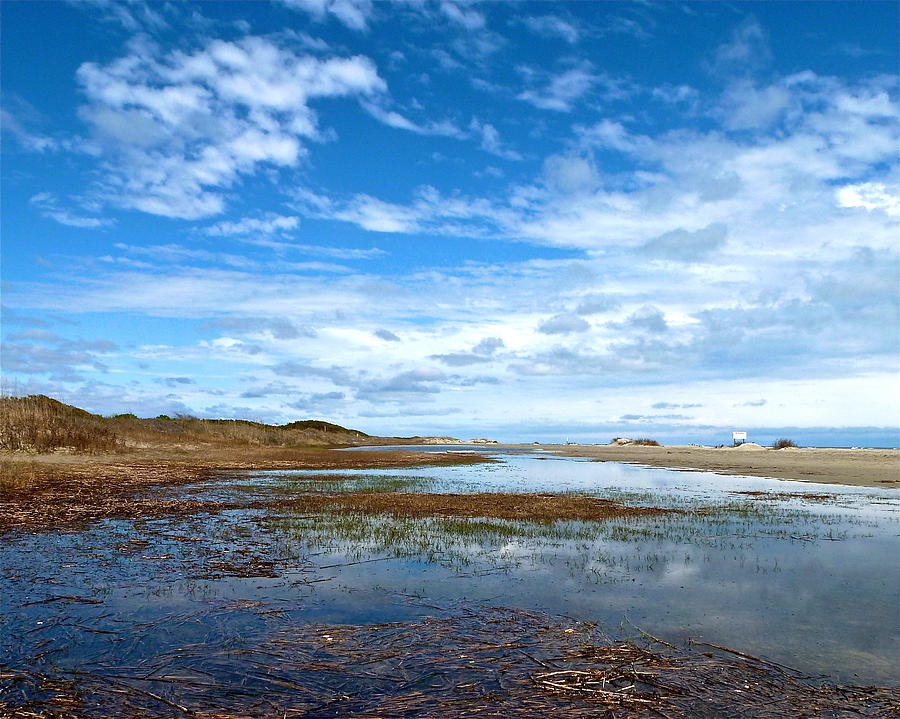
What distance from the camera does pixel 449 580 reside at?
45.3 feet

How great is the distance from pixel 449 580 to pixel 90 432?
54.9 m

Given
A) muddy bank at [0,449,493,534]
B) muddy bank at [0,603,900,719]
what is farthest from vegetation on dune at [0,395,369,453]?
muddy bank at [0,603,900,719]

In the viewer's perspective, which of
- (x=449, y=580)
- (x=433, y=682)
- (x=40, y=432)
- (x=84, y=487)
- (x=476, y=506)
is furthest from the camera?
(x=40, y=432)

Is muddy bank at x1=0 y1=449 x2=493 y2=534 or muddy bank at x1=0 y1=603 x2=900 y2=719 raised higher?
muddy bank at x1=0 y1=449 x2=493 y2=534

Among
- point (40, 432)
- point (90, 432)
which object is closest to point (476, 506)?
point (40, 432)

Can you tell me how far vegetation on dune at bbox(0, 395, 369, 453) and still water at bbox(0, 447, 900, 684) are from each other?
3438cm

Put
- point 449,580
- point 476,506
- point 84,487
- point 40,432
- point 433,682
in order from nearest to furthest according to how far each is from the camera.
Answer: point 433,682 < point 449,580 < point 476,506 < point 84,487 < point 40,432

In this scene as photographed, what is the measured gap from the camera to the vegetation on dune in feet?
156

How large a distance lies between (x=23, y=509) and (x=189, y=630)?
16.6 metres

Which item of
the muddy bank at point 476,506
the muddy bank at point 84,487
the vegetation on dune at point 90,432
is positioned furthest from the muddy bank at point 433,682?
the vegetation on dune at point 90,432

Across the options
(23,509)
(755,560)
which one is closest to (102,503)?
(23,509)

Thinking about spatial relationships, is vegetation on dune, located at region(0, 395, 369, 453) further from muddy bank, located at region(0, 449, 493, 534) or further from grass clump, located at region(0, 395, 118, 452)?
muddy bank, located at region(0, 449, 493, 534)

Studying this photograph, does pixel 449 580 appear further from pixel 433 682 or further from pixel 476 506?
pixel 476 506

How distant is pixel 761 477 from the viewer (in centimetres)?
4775
